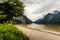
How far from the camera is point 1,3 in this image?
44.7 m

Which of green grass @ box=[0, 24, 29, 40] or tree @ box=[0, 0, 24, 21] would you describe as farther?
tree @ box=[0, 0, 24, 21]

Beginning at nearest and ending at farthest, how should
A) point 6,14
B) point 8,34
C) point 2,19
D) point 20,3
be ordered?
point 8,34
point 2,19
point 6,14
point 20,3

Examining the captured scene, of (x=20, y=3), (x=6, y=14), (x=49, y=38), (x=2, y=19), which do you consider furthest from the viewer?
(x=20, y=3)

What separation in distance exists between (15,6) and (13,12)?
1.61m

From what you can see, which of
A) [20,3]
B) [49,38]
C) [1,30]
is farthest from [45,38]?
[20,3]

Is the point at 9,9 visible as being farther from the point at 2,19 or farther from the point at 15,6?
the point at 2,19

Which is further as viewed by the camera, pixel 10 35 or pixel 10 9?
pixel 10 9

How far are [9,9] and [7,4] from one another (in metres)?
1.21

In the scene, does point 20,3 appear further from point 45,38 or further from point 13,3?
point 45,38

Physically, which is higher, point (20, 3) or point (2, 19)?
point (20, 3)

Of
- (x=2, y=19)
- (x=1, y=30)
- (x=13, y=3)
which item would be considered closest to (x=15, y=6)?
(x=13, y=3)

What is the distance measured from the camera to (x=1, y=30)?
13.8 m

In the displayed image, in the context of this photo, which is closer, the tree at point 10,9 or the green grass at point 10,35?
the green grass at point 10,35

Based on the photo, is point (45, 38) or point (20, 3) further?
point (20, 3)
